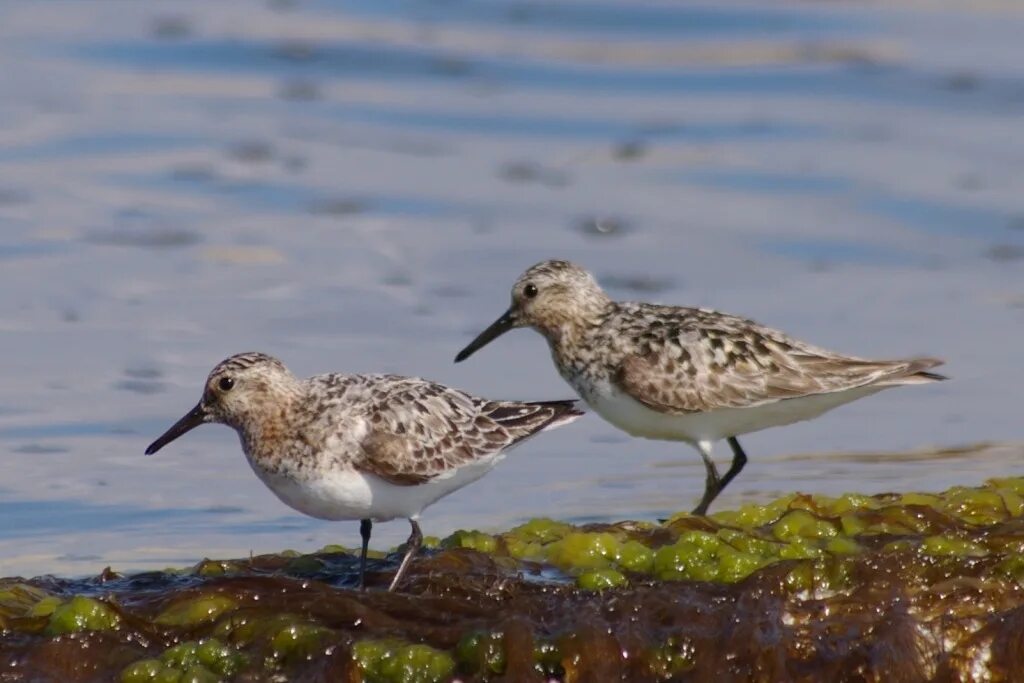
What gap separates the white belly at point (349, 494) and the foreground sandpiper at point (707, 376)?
1649 mm

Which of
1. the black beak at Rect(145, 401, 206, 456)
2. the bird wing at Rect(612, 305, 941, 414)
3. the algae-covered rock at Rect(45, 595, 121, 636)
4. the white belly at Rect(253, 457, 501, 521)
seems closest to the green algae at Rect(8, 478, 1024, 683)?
the algae-covered rock at Rect(45, 595, 121, 636)

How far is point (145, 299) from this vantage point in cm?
1366

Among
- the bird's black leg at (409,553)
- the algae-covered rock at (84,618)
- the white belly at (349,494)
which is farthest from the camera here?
the white belly at (349,494)

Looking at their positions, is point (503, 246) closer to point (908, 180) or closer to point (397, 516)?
point (908, 180)

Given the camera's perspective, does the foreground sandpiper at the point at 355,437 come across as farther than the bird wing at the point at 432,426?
No

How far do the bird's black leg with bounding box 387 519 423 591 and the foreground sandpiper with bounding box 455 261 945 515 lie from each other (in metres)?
1.94

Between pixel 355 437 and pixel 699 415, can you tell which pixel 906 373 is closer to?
pixel 699 415

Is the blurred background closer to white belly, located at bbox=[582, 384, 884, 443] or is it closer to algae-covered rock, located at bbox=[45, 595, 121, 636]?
white belly, located at bbox=[582, 384, 884, 443]

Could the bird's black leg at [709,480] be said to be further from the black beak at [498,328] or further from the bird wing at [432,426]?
the black beak at [498,328]

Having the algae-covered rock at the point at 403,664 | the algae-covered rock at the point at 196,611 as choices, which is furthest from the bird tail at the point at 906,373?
the algae-covered rock at the point at 196,611

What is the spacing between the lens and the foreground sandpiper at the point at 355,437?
7.99 metres

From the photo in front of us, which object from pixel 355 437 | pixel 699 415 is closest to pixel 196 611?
pixel 355 437

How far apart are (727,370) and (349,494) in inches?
96.0

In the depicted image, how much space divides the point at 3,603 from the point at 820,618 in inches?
112
